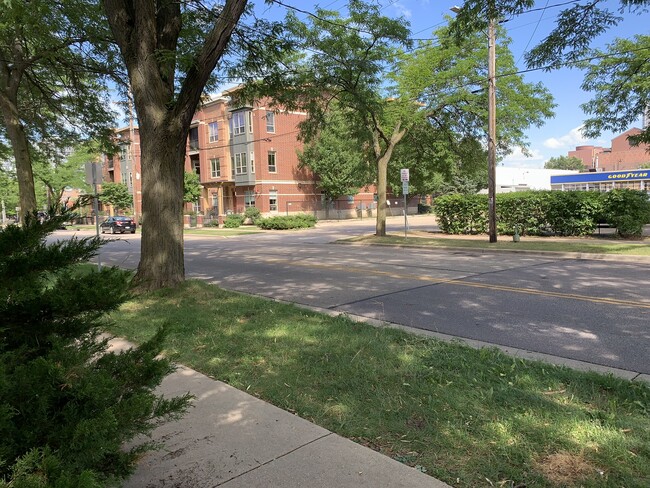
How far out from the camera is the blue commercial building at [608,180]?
47.5m

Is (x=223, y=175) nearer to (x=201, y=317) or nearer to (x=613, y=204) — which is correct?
(x=613, y=204)

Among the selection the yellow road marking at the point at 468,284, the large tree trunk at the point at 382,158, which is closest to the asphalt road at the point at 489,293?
the yellow road marking at the point at 468,284

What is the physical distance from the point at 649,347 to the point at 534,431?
2998 mm

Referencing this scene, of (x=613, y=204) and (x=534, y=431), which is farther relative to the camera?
(x=613, y=204)

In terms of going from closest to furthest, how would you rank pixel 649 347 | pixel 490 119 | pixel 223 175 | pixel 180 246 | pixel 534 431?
pixel 534 431 < pixel 649 347 < pixel 180 246 < pixel 490 119 < pixel 223 175

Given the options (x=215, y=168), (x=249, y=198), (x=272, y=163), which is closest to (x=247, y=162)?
(x=272, y=163)

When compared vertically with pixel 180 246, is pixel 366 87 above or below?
above

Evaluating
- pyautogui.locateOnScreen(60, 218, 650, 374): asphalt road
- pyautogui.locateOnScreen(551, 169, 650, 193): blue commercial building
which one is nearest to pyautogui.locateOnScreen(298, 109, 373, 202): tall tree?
pyautogui.locateOnScreen(551, 169, 650, 193): blue commercial building

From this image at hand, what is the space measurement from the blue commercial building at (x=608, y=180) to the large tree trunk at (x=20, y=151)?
46.2 m

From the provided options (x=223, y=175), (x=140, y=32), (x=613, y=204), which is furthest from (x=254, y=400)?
(x=223, y=175)

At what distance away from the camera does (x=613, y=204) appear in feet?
59.0

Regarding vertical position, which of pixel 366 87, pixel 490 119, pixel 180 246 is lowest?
pixel 180 246

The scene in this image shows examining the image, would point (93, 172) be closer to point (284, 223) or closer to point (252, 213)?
point (284, 223)

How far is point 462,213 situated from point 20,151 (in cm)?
1888
